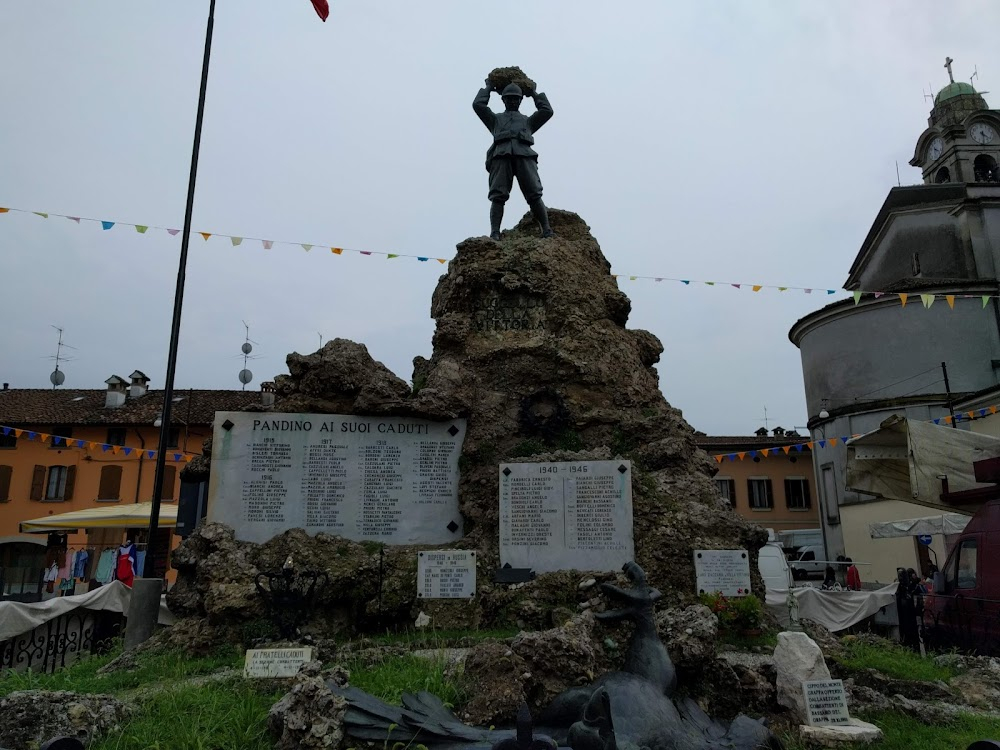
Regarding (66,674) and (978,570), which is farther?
(978,570)

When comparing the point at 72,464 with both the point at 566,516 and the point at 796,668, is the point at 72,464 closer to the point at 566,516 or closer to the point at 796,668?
the point at 566,516

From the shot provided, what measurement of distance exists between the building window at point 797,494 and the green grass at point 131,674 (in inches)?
1363

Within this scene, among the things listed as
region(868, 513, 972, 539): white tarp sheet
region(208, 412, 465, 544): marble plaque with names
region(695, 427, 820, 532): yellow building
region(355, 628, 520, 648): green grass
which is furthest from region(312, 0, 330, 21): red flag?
region(695, 427, 820, 532): yellow building

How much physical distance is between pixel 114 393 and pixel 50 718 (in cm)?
3315

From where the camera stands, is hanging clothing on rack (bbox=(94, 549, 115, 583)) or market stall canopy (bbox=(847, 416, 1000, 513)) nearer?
market stall canopy (bbox=(847, 416, 1000, 513))

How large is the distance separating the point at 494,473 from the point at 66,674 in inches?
203

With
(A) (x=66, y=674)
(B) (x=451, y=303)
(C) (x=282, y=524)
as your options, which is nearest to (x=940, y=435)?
(B) (x=451, y=303)

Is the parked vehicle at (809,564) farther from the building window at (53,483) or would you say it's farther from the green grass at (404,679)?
the building window at (53,483)

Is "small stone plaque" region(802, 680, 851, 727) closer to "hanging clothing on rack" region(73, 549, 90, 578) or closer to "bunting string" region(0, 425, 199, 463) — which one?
"bunting string" region(0, 425, 199, 463)

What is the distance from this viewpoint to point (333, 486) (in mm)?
9289

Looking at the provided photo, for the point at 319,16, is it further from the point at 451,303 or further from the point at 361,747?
the point at 361,747

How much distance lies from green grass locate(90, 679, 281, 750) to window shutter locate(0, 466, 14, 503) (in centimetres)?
3124

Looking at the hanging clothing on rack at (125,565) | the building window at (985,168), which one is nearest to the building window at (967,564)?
the hanging clothing on rack at (125,565)

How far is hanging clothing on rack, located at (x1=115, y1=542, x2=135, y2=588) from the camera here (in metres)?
16.8
